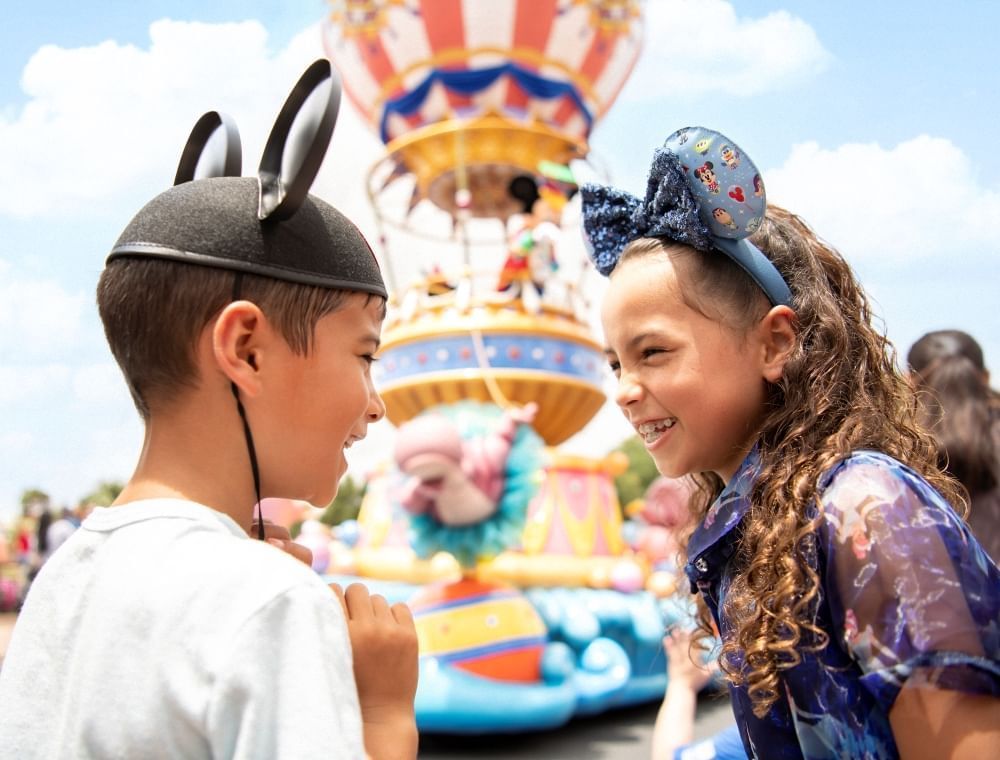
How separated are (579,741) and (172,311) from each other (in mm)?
5224

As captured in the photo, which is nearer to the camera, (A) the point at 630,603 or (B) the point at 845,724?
(B) the point at 845,724

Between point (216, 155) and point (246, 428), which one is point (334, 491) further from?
point (216, 155)

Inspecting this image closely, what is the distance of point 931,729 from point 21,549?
11859mm

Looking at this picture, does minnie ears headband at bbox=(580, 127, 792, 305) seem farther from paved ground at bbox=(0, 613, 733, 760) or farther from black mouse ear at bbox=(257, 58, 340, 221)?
paved ground at bbox=(0, 613, 733, 760)

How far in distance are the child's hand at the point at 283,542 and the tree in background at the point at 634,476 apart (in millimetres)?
24081

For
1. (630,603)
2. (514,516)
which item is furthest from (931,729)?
(630,603)

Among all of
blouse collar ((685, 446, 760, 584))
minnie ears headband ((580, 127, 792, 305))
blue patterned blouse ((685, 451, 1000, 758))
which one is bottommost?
blue patterned blouse ((685, 451, 1000, 758))

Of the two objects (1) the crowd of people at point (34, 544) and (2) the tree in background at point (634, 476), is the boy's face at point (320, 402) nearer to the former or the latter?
(1) the crowd of people at point (34, 544)

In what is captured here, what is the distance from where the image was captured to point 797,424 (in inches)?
50.6

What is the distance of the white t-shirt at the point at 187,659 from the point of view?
0.75m

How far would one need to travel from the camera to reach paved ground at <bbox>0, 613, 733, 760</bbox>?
5281 mm

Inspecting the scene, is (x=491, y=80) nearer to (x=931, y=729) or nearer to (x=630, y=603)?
(x=630, y=603)

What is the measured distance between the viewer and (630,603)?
608 centimetres

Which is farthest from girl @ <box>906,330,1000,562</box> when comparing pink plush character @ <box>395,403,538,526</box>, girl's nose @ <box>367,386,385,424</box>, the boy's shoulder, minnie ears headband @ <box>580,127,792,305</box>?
pink plush character @ <box>395,403,538,526</box>
